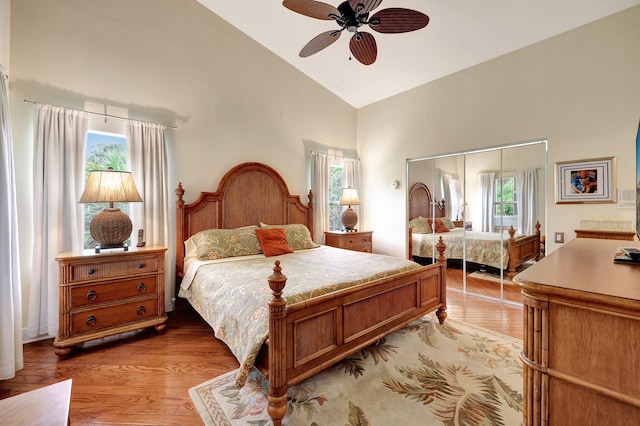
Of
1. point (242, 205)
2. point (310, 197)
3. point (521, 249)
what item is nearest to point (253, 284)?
point (242, 205)

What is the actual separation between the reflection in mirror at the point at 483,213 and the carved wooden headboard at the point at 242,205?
1.87 meters

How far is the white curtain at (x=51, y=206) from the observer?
2.60 meters

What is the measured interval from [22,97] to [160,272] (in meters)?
2.04

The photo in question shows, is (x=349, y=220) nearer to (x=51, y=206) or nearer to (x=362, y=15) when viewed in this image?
(x=362, y=15)

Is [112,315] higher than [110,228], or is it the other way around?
[110,228]

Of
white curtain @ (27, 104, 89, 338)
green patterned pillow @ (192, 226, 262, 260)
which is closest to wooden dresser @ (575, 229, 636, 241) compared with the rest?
green patterned pillow @ (192, 226, 262, 260)

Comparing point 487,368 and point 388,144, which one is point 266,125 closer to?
point 388,144

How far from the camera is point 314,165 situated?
15.4ft

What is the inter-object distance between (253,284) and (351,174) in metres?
3.52

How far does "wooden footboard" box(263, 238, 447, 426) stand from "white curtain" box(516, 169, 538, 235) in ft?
5.41

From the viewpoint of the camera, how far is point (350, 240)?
4.60 meters

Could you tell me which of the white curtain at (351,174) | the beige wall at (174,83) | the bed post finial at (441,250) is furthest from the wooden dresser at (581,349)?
the white curtain at (351,174)

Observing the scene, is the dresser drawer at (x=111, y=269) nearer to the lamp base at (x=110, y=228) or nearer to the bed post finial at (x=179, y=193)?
the lamp base at (x=110, y=228)

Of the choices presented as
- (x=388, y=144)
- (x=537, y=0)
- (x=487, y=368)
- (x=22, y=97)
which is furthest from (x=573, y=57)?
(x=22, y=97)
